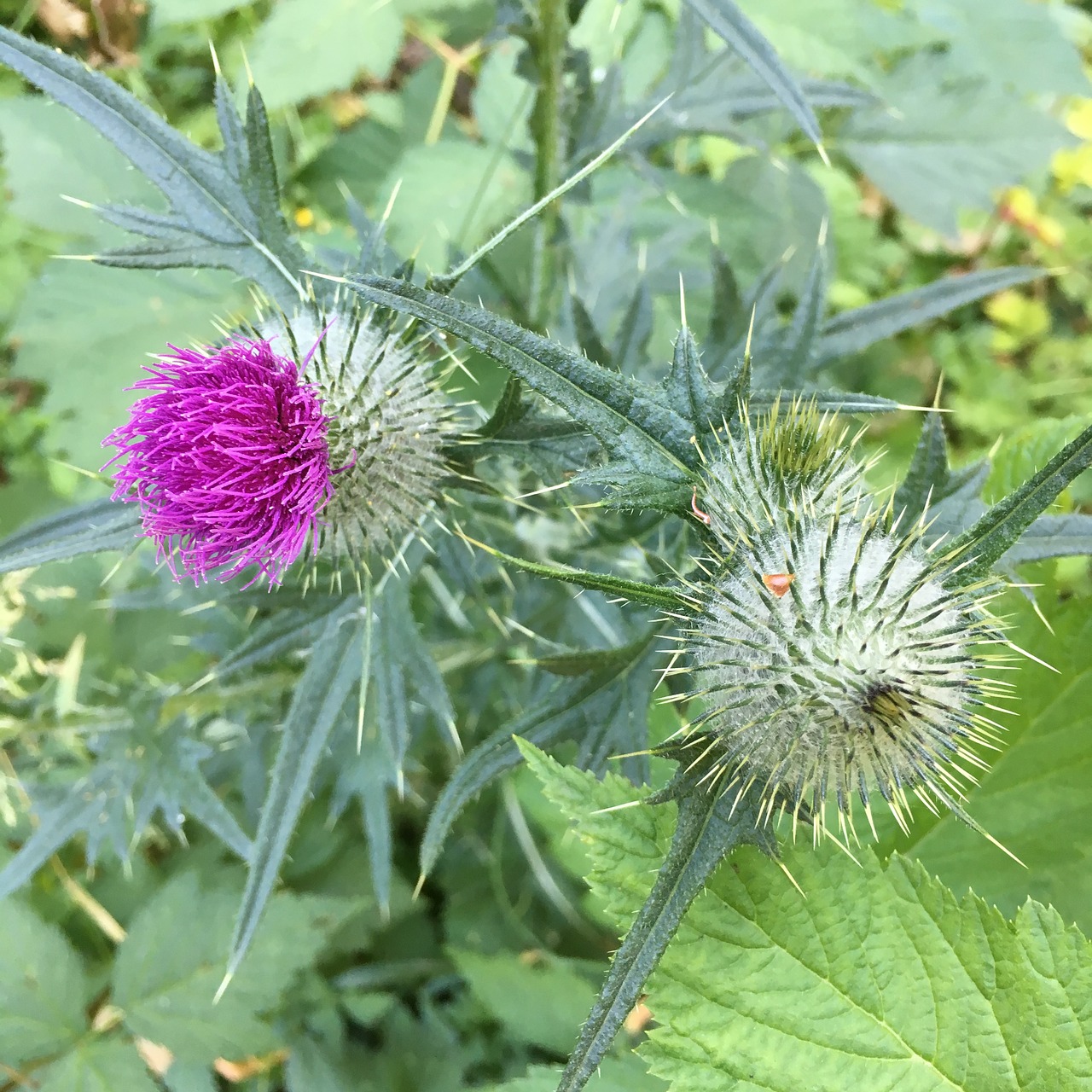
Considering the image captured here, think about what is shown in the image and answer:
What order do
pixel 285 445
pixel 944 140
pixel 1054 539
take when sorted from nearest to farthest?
pixel 1054 539 → pixel 285 445 → pixel 944 140

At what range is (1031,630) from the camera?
1.91 metres

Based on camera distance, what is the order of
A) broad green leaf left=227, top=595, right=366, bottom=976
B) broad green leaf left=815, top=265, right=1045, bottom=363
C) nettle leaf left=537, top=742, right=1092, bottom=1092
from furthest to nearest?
broad green leaf left=815, top=265, right=1045, bottom=363
broad green leaf left=227, top=595, right=366, bottom=976
nettle leaf left=537, top=742, right=1092, bottom=1092

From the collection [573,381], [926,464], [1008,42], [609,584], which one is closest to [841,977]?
[609,584]

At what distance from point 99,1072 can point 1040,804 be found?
9.58 feet

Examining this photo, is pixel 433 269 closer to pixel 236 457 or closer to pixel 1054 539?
pixel 236 457

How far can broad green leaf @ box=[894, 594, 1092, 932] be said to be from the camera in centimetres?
179

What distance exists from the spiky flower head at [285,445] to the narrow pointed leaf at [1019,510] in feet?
3.65

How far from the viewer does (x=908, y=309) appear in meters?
2.27

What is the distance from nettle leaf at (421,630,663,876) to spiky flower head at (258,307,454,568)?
51 centimetres

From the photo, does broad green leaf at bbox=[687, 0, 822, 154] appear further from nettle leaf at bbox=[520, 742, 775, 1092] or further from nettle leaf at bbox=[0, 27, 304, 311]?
nettle leaf at bbox=[520, 742, 775, 1092]

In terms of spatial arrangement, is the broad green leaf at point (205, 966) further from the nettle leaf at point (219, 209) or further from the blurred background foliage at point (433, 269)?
the nettle leaf at point (219, 209)

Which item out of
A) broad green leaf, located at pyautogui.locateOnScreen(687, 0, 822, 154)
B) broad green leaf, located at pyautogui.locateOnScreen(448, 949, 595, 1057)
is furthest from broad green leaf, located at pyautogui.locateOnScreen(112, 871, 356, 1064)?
broad green leaf, located at pyautogui.locateOnScreen(687, 0, 822, 154)

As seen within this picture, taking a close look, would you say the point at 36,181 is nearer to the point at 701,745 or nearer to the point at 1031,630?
the point at 701,745

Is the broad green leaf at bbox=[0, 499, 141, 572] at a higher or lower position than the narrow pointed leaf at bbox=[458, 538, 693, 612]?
lower
